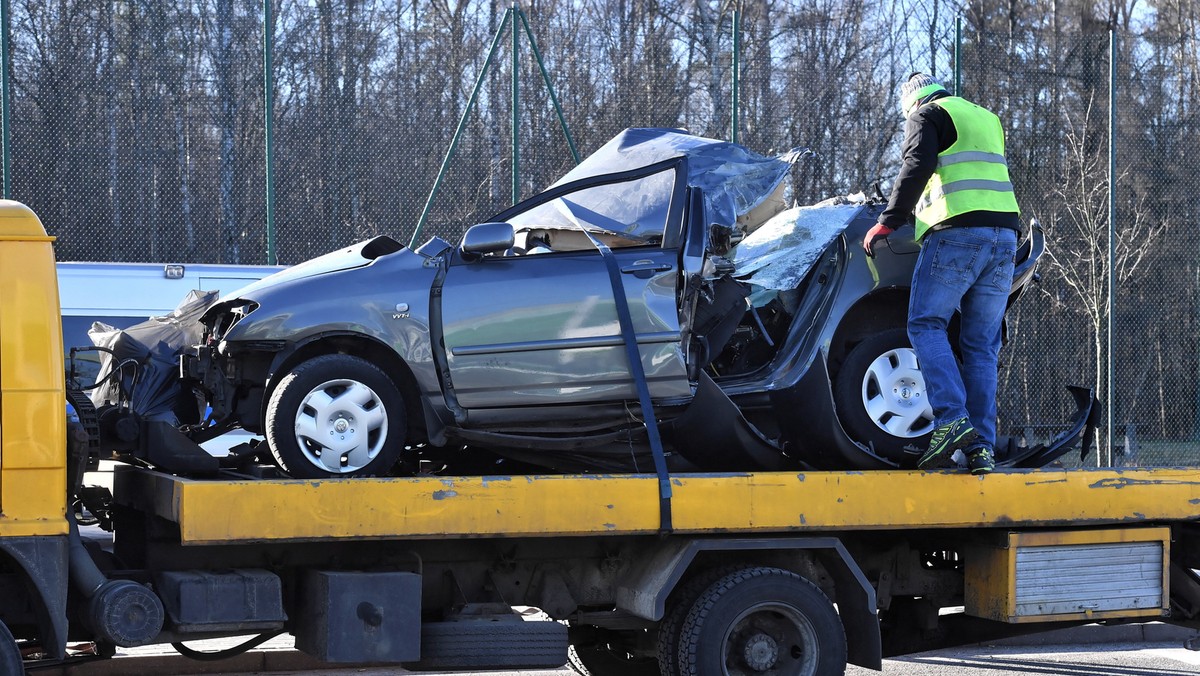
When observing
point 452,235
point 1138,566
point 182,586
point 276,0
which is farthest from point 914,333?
point 276,0

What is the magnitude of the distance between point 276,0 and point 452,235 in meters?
2.82

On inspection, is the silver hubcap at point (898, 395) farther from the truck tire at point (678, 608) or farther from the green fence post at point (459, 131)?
the green fence post at point (459, 131)

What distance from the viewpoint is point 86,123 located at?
1205 centimetres

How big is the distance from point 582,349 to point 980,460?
1813 millimetres

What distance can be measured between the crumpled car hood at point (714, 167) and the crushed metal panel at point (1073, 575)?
6.67ft

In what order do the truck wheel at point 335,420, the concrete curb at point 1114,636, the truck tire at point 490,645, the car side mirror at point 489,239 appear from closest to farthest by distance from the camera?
the truck tire at point 490,645
the truck wheel at point 335,420
the car side mirror at point 489,239
the concrete curb at point 1114,636

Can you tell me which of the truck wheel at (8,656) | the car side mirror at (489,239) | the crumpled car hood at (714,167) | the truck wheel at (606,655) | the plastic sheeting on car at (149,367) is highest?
the crumpled car hood at (714,167)

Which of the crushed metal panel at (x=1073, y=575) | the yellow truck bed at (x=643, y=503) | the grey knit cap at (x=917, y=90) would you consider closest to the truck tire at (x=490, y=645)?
the yellow truck bed at (x=643, y=503)

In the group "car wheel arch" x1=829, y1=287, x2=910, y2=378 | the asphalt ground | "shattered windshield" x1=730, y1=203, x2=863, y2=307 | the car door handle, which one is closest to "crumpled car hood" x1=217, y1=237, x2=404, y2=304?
the car door handle

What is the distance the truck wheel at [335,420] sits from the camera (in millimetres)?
5676

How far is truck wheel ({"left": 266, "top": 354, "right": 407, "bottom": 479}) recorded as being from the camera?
568cm

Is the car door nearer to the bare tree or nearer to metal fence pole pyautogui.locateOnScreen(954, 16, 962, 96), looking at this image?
metal fence pole pyautogui.locateOnScreen(954, 16, 962, 96)

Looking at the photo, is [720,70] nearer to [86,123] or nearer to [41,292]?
[86,123]

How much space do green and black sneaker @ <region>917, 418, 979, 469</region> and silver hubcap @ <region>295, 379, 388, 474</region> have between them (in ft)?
7.95
